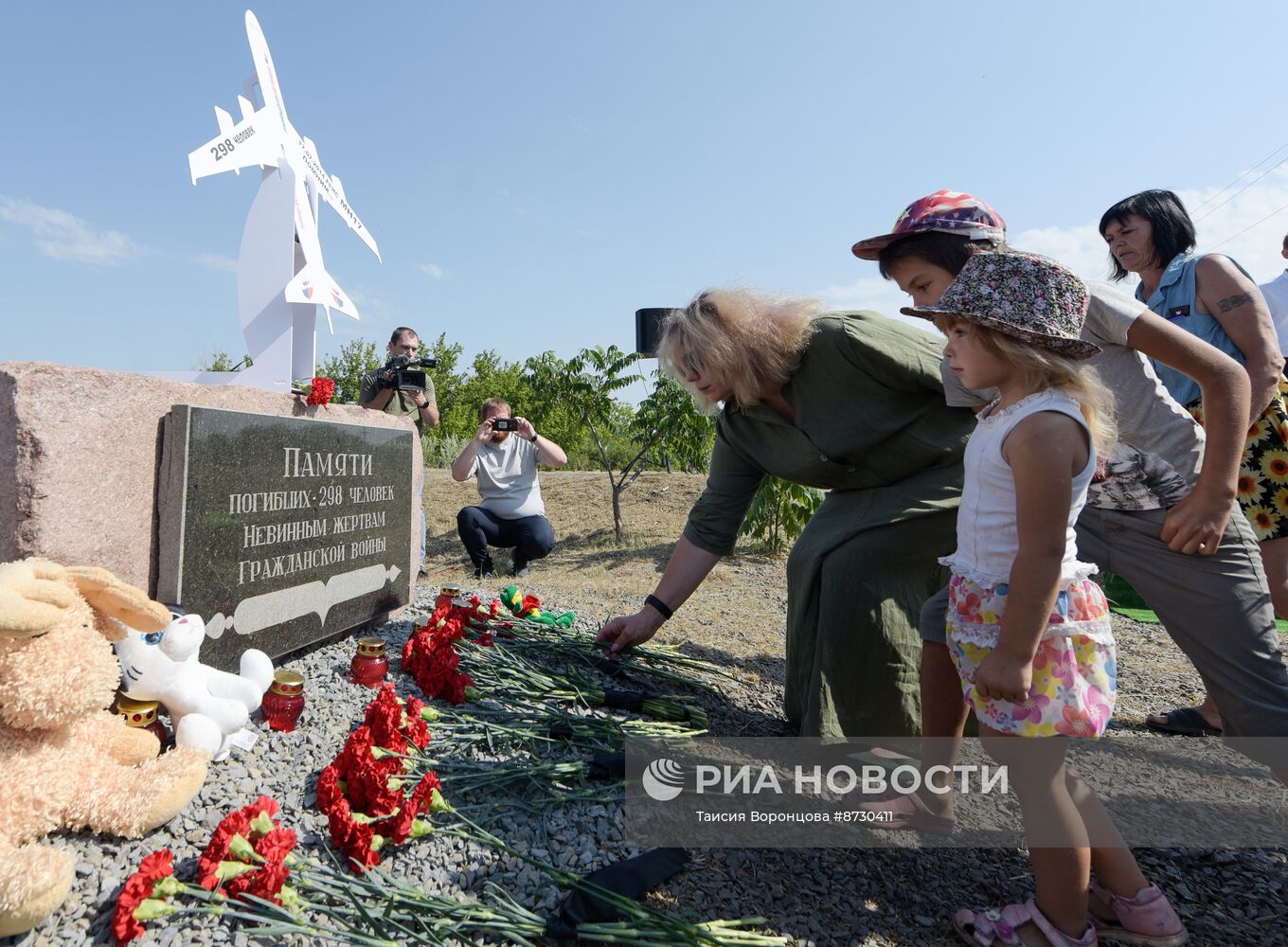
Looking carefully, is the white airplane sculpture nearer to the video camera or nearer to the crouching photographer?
the video camera

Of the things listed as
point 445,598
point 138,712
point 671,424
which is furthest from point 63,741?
point 671,424

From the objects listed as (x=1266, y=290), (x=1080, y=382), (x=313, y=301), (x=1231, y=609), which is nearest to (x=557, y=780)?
(x=1080, y=382)

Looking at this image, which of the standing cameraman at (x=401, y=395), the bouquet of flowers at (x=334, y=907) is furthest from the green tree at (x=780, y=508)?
the bouquet of flowers at (x=334, y=907)

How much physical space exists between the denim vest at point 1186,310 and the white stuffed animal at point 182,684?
3025 millimetres

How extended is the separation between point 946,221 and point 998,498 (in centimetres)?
90

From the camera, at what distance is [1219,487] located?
1.66m

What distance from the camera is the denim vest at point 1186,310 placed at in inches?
92.2

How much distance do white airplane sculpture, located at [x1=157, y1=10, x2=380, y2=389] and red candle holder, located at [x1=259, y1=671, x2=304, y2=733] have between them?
300 centimetres

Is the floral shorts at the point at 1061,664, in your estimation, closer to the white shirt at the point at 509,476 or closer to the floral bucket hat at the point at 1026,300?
the floral bucket hat at the point at 1026,300

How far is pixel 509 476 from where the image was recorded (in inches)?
229

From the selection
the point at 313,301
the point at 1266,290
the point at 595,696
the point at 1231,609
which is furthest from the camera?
the point at 313,301

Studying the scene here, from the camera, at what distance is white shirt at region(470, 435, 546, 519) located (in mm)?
5766

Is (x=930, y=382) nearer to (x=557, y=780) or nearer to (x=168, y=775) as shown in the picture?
(x=557, y=780)

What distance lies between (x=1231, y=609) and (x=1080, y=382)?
807mm
